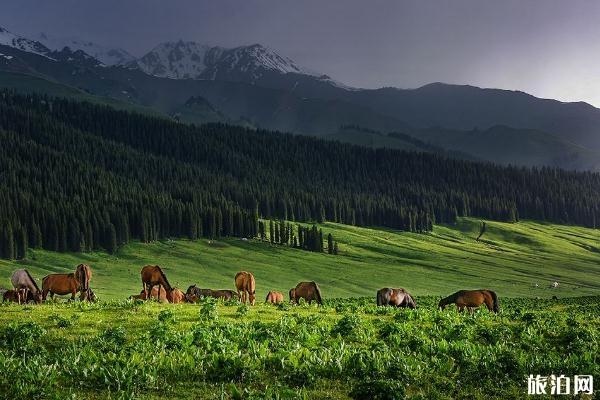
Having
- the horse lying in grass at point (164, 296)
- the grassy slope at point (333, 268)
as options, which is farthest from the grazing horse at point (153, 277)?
the grassy slope at point (333, 268)

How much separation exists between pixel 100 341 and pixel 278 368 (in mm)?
6310

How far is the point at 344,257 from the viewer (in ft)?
552

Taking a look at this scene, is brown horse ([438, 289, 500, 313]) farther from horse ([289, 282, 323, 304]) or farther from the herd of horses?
horse ([289, 282, 323, 304])

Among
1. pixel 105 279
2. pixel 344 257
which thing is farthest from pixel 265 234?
pixel 105 279

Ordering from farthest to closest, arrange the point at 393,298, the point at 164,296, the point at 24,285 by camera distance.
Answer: the point at 393,298 → the point at 164,296 → the point at 24,285

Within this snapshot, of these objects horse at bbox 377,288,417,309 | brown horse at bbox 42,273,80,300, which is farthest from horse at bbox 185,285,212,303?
horse at bbox 377,288,417,309

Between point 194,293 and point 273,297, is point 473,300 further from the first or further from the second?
point 194,293

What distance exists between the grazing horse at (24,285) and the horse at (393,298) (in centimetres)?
2334

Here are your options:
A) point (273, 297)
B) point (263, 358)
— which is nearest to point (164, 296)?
point (273, 297)

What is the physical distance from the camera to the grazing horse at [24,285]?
34562mm

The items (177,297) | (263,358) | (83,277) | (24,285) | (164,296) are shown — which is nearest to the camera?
(263,358)

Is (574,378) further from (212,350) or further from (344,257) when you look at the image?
Result: (344,257)

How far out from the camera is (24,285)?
35.0 m

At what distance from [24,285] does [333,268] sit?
366 ft
